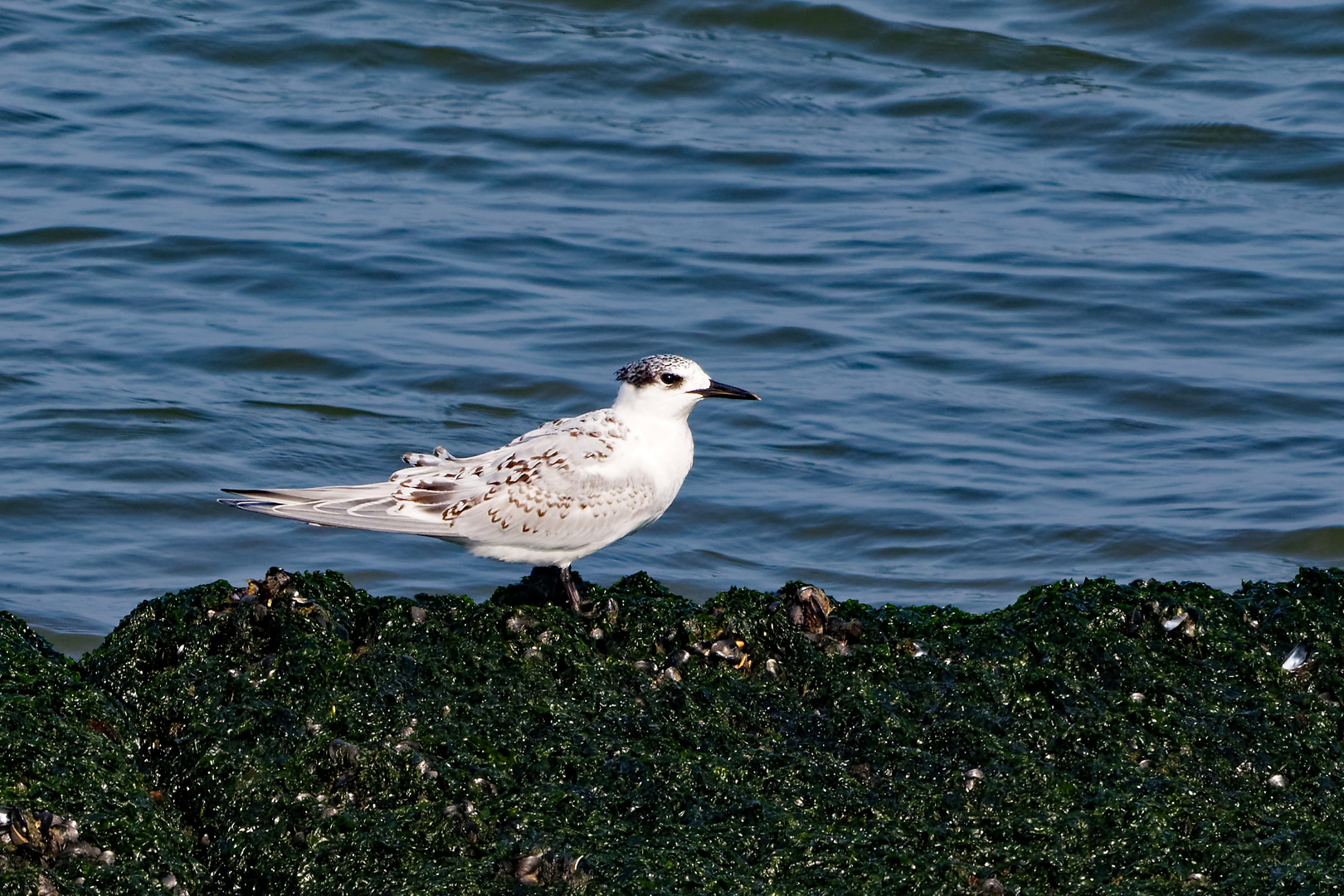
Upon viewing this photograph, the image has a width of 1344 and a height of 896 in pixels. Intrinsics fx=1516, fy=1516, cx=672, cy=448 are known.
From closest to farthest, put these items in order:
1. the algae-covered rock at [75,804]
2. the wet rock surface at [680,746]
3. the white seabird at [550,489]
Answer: the algae-covered rock at [75,804] → the wet rock surface at [680,746] → the white seabird at [550,489]

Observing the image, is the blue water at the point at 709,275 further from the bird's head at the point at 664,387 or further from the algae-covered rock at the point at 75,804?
the algae-covered rock at the point at 75,804

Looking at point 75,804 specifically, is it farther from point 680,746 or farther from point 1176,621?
point 1176,621

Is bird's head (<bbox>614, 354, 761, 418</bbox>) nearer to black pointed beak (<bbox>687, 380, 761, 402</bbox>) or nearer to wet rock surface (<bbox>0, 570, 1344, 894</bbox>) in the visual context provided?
black pointed beak (<bbox>687, 380, 761, 402</bbox>)

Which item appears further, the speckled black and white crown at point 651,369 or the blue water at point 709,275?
the blue water at point 709,275

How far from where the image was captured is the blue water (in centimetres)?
821

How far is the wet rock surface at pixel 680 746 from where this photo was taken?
354 centimetres

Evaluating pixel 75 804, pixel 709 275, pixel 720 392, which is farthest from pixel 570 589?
pixel 709 275

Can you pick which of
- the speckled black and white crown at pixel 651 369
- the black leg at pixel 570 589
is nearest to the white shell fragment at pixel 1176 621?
the black leg at pixel 570 589

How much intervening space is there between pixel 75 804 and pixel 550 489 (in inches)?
91.6

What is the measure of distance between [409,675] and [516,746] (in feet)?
1.45

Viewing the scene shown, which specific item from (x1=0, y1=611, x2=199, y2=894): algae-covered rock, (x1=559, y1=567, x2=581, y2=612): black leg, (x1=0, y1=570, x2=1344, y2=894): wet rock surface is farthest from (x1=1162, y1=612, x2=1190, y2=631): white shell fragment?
(x1=0, y1=611, x2=199, y2=894): algae-covered rock

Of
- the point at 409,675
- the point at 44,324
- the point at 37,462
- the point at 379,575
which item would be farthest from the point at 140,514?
the point at 409,675

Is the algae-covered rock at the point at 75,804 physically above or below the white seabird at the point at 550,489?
below

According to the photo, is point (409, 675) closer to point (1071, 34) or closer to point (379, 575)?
point (379, 575)
